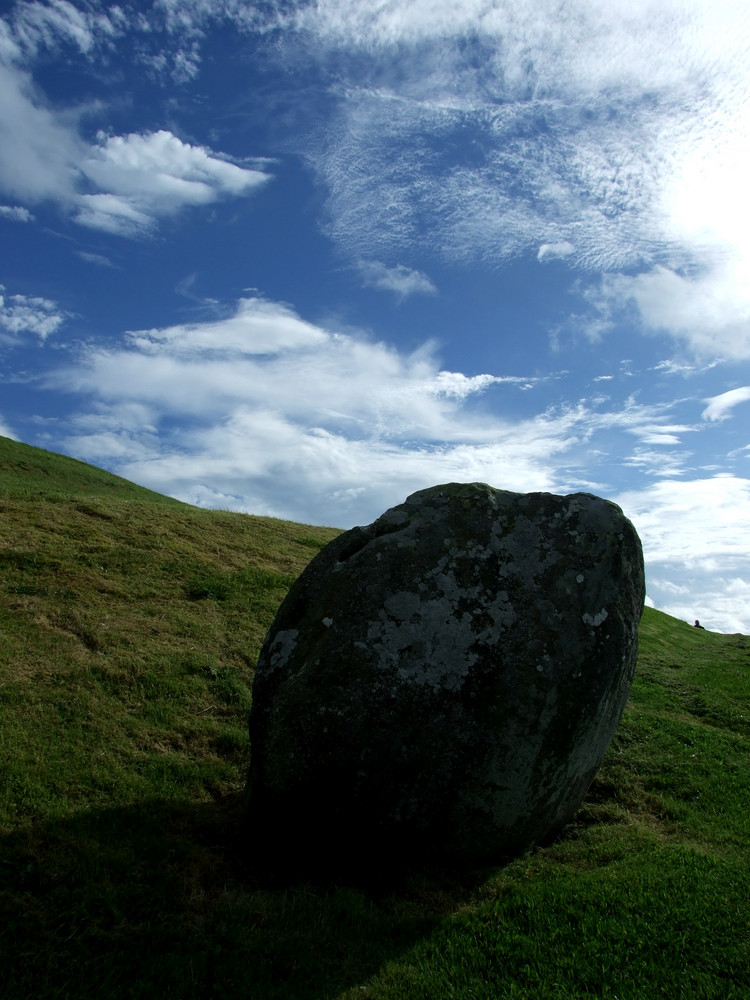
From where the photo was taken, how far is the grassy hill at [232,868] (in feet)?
18.7

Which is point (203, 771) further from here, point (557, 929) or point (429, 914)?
point (557, 929)

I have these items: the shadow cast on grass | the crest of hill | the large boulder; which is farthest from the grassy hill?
the crest of hill

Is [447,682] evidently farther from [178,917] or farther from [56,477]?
[56,477]

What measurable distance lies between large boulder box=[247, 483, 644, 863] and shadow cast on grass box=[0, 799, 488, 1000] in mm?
594

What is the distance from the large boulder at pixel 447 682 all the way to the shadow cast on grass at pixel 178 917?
23.4 inches

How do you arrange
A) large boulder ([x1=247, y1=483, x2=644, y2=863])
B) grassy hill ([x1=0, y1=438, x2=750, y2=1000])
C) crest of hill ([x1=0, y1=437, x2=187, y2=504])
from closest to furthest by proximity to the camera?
grassy hill ([x1=0, y1=438, x2=750, y2=1000]) → large boulder ([x1=247, y1=483, x2=644, y2=863]) → crest of hill ([x1=0, y1=437, x2=187, y2=504])

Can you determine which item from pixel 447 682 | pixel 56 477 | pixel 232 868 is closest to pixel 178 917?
pixel 232 868

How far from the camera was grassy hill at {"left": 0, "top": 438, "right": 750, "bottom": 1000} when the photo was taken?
5699mm

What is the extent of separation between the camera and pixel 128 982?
5512 millimetres

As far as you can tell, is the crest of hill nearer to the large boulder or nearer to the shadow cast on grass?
the shadow cast on grass

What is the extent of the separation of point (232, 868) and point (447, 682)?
3.08m

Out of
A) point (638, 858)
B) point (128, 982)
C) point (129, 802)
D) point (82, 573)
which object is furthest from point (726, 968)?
point (82, 573)

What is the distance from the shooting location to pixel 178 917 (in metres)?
6.36

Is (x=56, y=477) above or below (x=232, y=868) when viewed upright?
above
